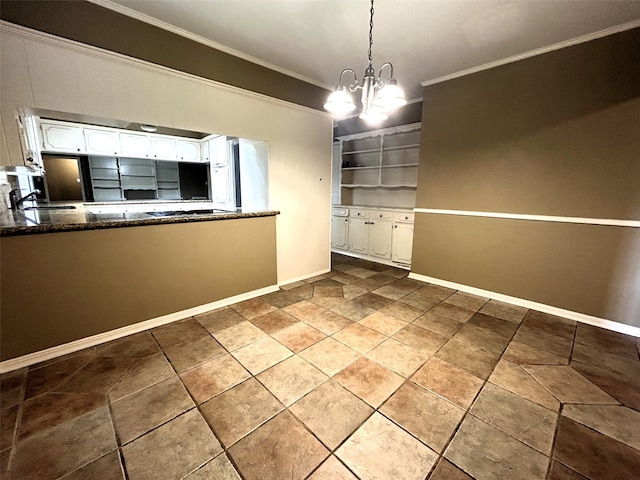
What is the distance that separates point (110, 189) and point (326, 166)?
3914 millimetres

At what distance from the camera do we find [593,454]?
4.50 ft

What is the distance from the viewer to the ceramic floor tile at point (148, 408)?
1.48 m

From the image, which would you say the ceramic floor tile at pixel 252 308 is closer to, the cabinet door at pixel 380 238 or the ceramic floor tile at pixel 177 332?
the ceramic floor tile at pixel 177 332

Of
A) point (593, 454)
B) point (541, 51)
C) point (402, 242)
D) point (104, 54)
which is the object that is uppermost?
point (541, 51)

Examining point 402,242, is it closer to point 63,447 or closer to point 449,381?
point 449,381

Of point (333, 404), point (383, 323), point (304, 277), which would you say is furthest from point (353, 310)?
point (333, 404)

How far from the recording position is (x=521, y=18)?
7.50 ft

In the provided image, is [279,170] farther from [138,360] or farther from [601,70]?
[601,70]

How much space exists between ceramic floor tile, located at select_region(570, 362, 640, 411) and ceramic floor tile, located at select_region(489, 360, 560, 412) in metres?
0.43

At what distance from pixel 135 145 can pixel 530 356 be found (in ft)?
20.5

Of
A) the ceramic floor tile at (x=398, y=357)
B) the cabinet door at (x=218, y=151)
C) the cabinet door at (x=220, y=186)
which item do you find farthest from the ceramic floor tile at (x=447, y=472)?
the cabinet door at (x=218, y=151)

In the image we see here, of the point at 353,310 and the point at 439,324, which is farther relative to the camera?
the point at 353,310

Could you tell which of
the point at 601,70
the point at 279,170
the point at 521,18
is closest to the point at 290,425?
the point at 279,170

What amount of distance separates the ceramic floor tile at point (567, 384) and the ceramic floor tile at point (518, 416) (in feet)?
0.89
